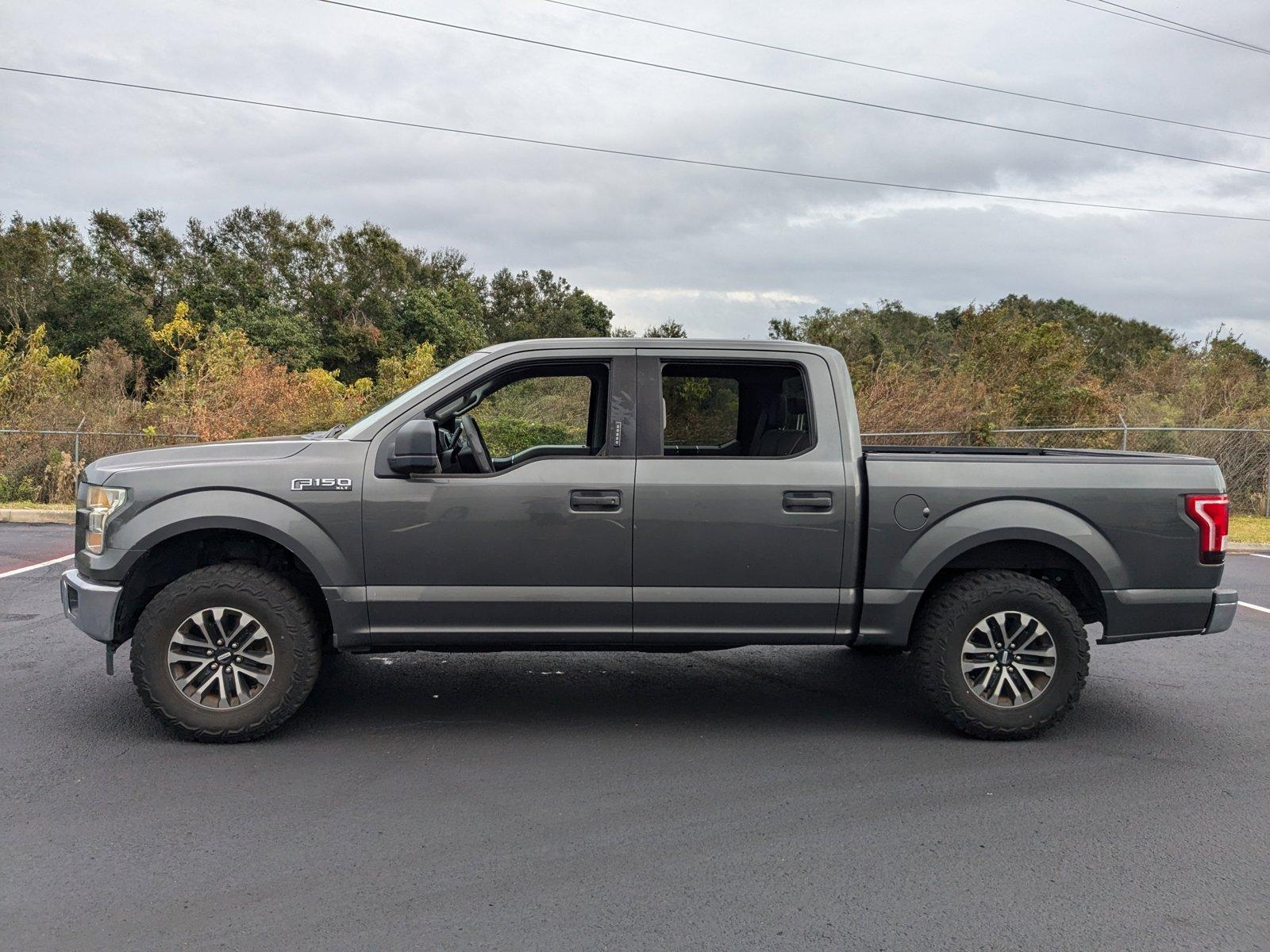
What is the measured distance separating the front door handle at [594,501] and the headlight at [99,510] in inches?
86.4

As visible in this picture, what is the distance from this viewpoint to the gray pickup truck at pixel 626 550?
5.07 meters

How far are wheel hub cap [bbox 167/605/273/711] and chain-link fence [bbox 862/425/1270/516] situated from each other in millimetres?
14051

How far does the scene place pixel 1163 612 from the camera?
5.35 meters

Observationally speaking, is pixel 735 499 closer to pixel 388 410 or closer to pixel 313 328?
pixel 388 410

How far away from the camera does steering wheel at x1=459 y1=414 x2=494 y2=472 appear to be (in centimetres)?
559

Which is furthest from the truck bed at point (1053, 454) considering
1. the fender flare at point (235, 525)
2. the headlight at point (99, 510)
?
the headlight at point (99, 510)

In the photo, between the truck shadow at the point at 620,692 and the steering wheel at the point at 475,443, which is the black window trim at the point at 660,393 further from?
the truck shadow at the point at 620,692

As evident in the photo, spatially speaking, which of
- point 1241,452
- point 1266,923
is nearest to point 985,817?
point 1266,923

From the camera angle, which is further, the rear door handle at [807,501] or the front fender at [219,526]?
the rear door handle at [807,501]

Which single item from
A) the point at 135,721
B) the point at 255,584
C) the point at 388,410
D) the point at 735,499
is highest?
the point at 388,410

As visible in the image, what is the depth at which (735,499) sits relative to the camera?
16.9 feet

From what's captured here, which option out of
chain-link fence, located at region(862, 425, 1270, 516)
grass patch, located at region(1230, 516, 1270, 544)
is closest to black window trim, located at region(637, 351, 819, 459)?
grass patch, located at region(1230, 516, 1270, 544)

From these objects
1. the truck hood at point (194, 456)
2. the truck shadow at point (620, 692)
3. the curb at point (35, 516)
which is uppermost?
the truck hood at point (194, 456)

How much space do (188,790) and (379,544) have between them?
138 centimetres
